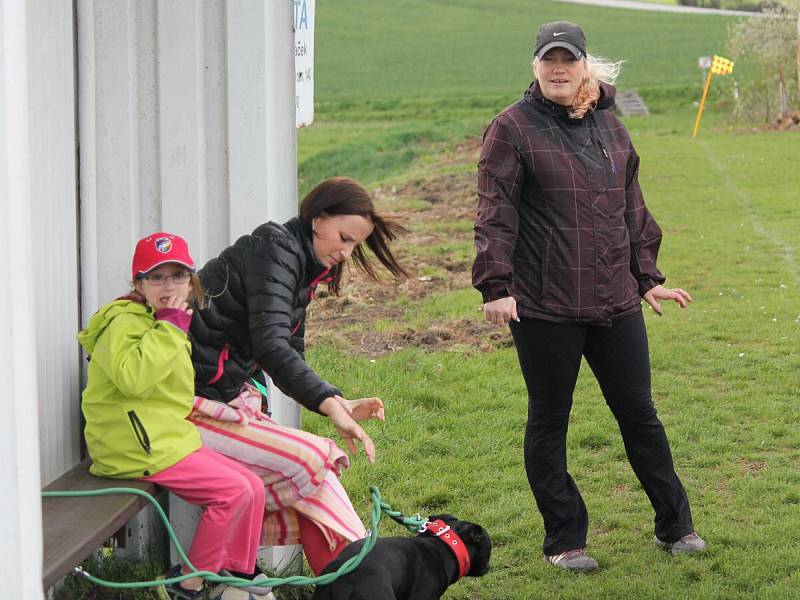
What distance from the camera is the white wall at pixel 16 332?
101 inches

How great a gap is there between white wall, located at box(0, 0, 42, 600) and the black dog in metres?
1.31

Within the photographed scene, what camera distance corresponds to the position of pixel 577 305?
4.66 meters

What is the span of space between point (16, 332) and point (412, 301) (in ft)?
27.0

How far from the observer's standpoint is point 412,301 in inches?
425

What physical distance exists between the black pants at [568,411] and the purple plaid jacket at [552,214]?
0.11 meters

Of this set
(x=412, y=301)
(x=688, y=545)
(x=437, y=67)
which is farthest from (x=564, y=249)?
(x=437, y=67)

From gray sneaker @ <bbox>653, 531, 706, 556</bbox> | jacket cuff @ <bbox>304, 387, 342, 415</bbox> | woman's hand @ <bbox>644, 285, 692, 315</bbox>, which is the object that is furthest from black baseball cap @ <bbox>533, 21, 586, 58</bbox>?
gray sneaker @ <bbox>653, 531, 706, 556</bbox>

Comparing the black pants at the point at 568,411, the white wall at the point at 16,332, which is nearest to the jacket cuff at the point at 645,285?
the black pants at the point at 568,411

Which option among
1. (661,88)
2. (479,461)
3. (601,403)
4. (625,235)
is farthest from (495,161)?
(661,88)

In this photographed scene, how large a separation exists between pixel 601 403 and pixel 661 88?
117 feet

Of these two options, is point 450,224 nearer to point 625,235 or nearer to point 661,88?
point 625,235

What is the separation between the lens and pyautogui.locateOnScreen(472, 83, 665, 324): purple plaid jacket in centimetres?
461

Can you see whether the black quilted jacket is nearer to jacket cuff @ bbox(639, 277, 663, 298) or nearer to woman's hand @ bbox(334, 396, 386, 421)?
woman's hand @ bbox(334, 396, 386, 421)

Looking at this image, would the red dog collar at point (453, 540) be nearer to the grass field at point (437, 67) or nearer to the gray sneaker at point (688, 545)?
the gray sneaker at point (688, 545)
